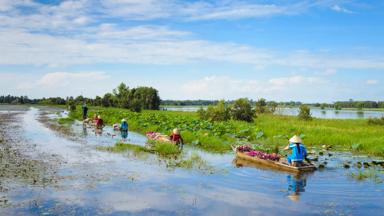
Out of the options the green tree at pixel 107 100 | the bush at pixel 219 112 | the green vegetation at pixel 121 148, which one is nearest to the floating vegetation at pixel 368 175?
the green vegetation at pixel 121 148

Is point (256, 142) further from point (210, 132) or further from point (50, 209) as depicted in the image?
point (50, 209)

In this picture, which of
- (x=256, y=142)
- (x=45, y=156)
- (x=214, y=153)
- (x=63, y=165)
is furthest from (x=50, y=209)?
(x=256, y=142)

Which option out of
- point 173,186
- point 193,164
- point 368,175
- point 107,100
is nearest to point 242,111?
point 193,164

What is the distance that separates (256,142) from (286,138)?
6.59 ft

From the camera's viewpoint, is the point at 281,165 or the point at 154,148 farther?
the point at 154,148

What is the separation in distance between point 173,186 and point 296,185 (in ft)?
12.3

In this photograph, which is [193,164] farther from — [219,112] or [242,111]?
[242,111]

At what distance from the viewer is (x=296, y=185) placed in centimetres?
1234

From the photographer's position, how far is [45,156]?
17.1m

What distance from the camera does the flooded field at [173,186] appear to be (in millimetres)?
9547

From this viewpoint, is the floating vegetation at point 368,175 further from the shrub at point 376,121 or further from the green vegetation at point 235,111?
the shrub at point 376,121

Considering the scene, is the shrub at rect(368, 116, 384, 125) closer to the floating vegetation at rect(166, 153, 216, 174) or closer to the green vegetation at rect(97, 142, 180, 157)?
the green vegetation at rect(97, 142, 180, 157)

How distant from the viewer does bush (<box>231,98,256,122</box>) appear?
39.1 m

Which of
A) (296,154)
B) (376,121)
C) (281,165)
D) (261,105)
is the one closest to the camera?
(296,154)
